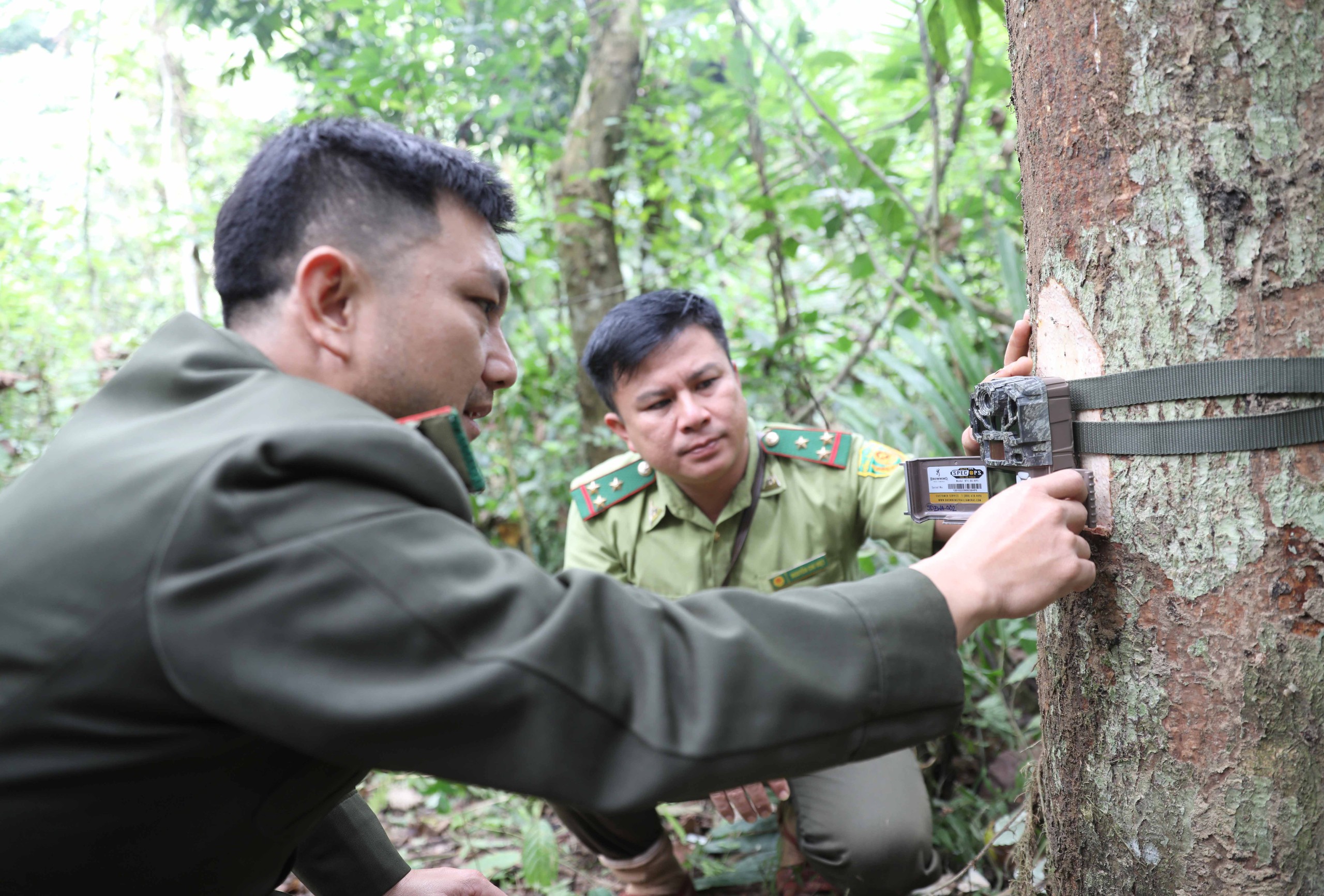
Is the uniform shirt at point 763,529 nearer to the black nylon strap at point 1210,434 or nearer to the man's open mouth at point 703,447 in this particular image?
the man's open mouth at point 703,447

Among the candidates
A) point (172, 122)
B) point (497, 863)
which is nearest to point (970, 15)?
point (497, 863)

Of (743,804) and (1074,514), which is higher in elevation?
(1074,514)

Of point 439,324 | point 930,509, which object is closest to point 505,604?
point 439,324

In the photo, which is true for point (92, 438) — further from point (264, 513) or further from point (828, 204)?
point (828, 204)

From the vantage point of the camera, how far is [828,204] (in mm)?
3818

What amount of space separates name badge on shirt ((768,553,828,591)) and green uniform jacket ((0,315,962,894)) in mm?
1640

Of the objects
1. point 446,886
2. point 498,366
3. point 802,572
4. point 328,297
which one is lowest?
point 446,886

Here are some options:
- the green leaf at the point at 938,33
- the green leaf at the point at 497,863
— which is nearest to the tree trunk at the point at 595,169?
the green leaf at the point at 497,863

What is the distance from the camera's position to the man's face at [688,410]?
258 centimetres

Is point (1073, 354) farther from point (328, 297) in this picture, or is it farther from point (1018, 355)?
point (328, 297)

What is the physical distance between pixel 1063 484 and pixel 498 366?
913 millimetres

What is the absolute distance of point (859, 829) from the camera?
2.37 m

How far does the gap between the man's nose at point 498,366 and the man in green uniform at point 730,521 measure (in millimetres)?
1096

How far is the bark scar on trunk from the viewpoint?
1291mm
